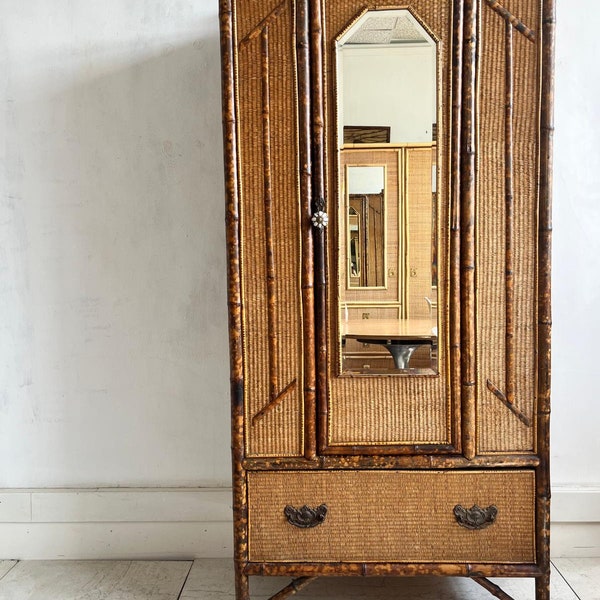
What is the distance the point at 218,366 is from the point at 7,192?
1050 millimetres

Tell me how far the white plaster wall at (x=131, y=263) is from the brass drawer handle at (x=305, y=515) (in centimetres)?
65

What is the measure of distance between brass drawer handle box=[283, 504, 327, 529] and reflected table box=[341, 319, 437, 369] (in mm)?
472

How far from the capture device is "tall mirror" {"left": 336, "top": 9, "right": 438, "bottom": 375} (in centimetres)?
159

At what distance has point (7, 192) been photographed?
228cm

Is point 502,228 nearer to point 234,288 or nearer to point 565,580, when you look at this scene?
point 234,288

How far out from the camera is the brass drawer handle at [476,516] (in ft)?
5.51

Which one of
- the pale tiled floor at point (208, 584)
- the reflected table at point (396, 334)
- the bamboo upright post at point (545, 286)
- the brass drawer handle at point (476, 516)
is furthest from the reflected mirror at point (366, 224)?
the pale tiled floor at point (208, 584)

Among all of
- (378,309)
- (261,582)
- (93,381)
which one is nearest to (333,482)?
(378,309)

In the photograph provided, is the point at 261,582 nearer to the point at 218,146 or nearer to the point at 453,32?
the point at 218,146

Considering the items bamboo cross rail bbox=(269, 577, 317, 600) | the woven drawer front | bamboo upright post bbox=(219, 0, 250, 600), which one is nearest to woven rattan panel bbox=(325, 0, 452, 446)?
the woven drawer front

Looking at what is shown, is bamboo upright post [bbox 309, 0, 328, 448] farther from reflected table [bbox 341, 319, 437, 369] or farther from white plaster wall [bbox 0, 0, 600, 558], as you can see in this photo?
white plaster wall [bbox 0, 0, 600, 558]

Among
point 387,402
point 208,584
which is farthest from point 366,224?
point 208,584

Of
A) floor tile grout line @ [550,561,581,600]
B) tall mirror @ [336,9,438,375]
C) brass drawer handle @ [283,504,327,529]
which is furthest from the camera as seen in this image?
floor tile grout line @ [550,561,581,600]

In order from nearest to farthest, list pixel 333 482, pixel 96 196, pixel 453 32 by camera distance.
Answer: pixel 453 32 < pixel 333 482 < pixel 96 196
